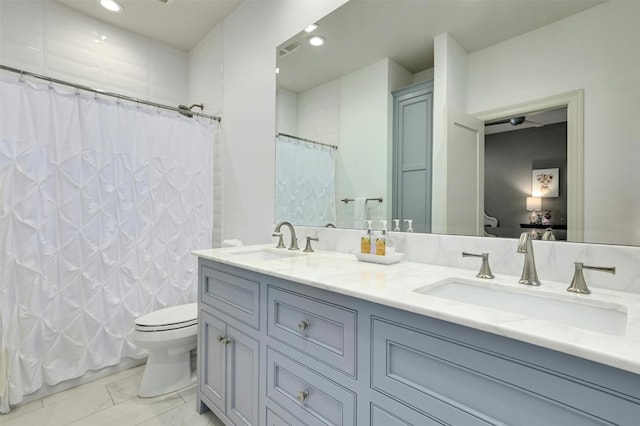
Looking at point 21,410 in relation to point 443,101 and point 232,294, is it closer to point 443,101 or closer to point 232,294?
point 232,294

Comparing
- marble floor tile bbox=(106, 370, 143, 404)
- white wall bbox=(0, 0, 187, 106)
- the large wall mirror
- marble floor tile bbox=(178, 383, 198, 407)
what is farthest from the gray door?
white wall bbox=(0, 0, 187, 106)

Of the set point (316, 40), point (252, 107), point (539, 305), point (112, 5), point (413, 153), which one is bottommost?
point (539, 305)

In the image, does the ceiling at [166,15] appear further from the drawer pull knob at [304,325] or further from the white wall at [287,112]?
the drawer pull knob at [304,325]

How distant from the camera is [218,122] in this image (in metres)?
2.64

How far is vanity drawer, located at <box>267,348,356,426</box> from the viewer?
3.09 feet

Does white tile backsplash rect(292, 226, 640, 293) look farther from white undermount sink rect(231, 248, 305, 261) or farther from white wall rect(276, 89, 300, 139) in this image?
white wall rect(276, 89, 300, 139)

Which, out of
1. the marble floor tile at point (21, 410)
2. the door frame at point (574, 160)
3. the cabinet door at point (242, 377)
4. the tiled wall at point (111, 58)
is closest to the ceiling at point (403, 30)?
the door frame at point (574, 160)

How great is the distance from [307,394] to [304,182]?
50.3 inches

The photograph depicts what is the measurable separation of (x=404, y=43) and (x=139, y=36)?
2.47 m

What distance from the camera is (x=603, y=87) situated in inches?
38.6

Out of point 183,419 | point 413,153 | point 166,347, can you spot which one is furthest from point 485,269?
point 166,347

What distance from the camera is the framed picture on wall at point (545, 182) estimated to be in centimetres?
108

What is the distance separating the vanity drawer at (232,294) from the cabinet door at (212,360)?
0.31ft

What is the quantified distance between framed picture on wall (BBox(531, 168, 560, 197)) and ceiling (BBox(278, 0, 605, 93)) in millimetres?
519
